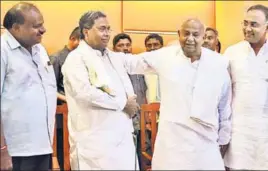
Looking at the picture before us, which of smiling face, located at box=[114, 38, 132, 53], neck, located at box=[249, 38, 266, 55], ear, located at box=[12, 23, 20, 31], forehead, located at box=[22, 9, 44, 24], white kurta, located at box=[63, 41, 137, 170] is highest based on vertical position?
forehead, located at box=[22, 9, 44, 24]

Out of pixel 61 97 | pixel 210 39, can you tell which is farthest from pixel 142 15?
pixel 61 97

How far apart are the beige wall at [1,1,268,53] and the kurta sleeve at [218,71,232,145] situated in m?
2.19

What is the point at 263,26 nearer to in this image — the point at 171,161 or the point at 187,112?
the point at 187,112

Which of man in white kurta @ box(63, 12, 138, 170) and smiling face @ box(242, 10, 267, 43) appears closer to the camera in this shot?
man in white kurta @ box(63, 12, 138, 170)

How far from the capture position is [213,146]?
7.79 feet

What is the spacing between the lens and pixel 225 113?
2.51m

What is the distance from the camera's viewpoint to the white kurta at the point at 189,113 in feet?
7.61

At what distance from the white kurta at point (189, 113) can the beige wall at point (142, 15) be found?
226cm

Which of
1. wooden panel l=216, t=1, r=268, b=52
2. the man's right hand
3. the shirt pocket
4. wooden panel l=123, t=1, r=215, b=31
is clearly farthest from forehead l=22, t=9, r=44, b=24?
wooden panel l=216, t=1, r=268, b=52

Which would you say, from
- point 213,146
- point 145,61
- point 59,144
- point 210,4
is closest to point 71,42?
point 59,144

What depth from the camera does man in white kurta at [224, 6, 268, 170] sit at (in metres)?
2.55

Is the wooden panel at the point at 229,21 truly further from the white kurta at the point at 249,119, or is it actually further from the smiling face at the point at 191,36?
the smiling face at the point at 191,36

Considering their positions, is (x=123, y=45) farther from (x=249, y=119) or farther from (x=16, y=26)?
(x=16, y=26)

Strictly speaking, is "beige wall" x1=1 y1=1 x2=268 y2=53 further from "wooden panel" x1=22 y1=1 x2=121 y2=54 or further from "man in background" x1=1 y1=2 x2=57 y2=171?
"man in background" x1=1 y1=2 x2=57 y2=171
